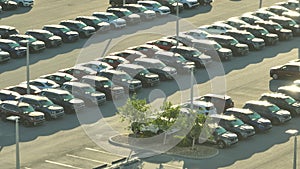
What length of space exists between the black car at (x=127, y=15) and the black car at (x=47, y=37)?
9.36 meters

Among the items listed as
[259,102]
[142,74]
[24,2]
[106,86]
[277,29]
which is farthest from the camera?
[24,2]

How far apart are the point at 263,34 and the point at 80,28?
17988mm

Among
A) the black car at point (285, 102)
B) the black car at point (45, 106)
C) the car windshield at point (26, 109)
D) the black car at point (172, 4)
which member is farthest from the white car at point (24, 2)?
the black car at point (285, 102)

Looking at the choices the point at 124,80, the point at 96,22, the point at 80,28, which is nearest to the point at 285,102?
the point at 124,80

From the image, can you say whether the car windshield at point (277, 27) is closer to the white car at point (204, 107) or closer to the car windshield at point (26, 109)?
the white car at point (204, 107)

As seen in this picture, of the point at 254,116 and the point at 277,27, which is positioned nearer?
the point at 254,116

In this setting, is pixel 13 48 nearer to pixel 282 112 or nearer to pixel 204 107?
pixel 204 107

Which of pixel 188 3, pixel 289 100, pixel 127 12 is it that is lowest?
pixel 289 100

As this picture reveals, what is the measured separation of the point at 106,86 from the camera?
90000 mm

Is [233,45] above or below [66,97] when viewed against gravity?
above

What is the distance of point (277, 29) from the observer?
354ft

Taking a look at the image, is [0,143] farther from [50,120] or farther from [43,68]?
[43,68]

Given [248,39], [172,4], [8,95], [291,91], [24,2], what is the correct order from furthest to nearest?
[24,2] → [172,4] → [248,39] → [291,91] → [8,95]

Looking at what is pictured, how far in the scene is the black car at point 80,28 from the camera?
348 ft
